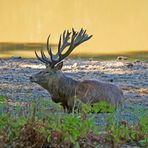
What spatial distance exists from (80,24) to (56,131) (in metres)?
16.5

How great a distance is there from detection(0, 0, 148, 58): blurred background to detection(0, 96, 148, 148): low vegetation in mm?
11173

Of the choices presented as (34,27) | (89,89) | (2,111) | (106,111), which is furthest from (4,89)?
(34,27)

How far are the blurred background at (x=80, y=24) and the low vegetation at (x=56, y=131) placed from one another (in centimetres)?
1117

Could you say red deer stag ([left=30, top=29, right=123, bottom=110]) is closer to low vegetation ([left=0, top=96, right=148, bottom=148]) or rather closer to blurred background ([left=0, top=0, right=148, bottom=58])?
low vegetation ([left=0, top=96, right=148, bottom=148])

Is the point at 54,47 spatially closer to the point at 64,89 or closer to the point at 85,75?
the point at 85,75

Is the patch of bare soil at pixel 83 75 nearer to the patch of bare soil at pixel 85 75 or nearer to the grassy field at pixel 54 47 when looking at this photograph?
the patch of bare soil at pixel 85 75

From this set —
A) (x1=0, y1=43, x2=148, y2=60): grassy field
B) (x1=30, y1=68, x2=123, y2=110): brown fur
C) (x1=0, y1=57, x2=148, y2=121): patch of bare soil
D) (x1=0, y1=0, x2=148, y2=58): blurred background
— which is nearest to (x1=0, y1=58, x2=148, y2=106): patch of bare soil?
(x1=0, y1=57, x2=148, y2=121): patch of bare soil

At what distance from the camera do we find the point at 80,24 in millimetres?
20812

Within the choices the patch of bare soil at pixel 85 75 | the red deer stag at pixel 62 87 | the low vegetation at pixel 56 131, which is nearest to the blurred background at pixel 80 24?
the patch of bare soil at pixel 85 75

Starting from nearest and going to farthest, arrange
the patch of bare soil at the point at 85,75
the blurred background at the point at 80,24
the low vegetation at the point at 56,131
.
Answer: the low vegetation at the point at 56,131 → the patch of bare soil at the point at 85,75 → the blurred background at the point at 80,24

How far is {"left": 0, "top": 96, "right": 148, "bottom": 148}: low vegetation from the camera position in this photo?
4461 mm

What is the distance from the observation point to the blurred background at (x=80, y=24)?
17.2 m

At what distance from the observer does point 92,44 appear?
17.8 m

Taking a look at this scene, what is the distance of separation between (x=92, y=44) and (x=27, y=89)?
7.62 metres
